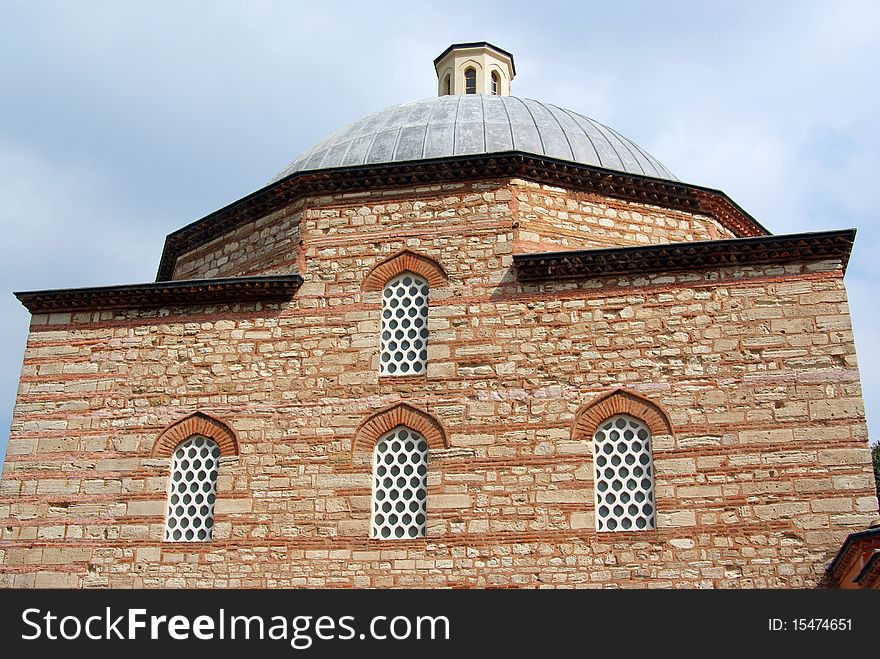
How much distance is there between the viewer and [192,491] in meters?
10.1

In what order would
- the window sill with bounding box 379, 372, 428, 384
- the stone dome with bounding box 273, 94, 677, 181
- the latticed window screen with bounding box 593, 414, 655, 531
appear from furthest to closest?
the stone dome with bounding box 273, 94, 677, 181
the window sill with bounding box 379, 372, 428, 384
the latticed window screen with bounding box 593, 414, 655, 531

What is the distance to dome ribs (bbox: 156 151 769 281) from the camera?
10898 mm

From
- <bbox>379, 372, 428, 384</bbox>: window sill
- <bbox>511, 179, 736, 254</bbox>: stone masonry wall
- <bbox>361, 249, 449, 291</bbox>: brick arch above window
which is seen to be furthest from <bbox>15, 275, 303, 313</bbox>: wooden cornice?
<bbox>511, 179, 736, 254</bbox>: stone masonry wall

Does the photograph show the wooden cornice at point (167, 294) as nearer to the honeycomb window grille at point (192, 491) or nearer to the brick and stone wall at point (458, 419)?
Result: the brick and stone wall at point (458, 419)

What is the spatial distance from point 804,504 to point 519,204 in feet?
13.7

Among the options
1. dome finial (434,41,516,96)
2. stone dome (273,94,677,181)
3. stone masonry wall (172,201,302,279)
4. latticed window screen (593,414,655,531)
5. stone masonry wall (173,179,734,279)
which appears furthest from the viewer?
dome finial (434,41,516,96)

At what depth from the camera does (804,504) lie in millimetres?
8953

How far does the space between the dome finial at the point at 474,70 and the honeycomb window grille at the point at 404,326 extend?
20.3ft

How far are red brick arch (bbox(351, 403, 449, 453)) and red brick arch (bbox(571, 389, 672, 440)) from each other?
1358mm

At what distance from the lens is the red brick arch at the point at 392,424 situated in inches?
388

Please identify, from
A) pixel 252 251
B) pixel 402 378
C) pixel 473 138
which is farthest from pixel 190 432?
pixel 473 138

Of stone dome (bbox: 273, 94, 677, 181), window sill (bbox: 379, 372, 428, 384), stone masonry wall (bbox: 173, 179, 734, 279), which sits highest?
stone dome (bbox: 273, 94, 677, 181)

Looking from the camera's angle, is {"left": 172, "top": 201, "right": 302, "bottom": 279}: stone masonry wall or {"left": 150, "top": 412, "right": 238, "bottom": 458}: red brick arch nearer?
{"left": 150, "top": 412, "right": 238, "bottom": 458}: red brick arch

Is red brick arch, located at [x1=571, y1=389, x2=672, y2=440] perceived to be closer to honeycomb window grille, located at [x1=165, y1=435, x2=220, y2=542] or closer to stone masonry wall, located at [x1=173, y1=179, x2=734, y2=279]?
stone masonry wall, located at [x1=173, y1=179, x2=734, y2=279]
